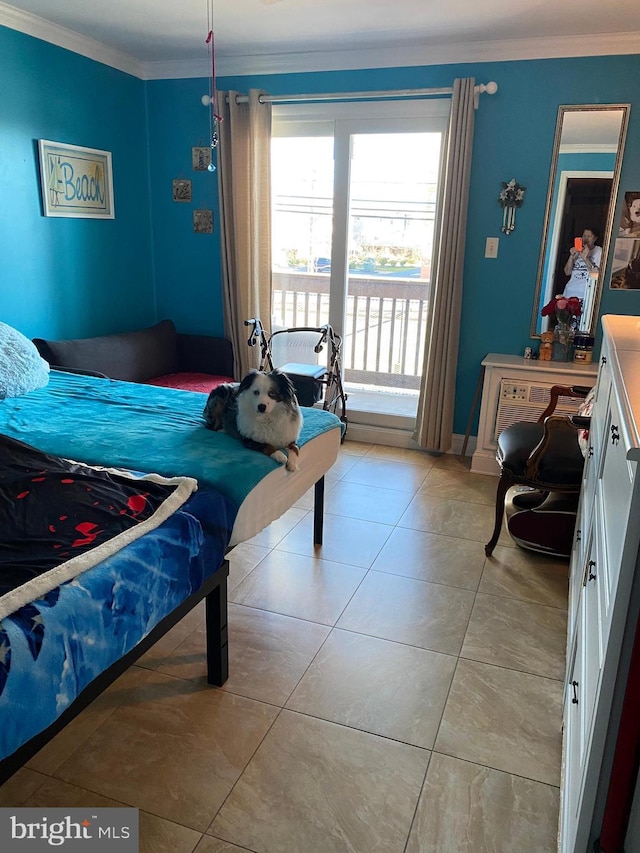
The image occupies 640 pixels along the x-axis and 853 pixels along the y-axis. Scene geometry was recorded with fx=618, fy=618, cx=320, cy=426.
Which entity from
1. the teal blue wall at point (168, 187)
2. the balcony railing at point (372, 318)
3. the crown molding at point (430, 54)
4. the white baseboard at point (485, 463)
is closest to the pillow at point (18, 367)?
the teal blue wall at point (168, 187)

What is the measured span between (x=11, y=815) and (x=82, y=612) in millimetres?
634

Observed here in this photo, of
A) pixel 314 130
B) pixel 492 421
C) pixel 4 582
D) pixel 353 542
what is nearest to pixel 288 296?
pixel 314 130

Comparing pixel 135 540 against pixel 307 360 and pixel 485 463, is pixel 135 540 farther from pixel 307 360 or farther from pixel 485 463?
pixel 307 360

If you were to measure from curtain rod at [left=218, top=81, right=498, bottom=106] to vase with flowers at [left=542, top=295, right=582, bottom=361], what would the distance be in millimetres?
1343

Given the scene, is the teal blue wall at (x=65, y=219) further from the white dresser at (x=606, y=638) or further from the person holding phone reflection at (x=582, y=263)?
the white dresser at (x=606, y=638)

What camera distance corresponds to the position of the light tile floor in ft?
5.28

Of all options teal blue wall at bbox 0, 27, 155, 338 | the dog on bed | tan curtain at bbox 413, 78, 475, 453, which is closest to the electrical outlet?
tan curtain at bbox 413, 78, 475, 453

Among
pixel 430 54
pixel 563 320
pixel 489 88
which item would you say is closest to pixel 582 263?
pixel 563 320

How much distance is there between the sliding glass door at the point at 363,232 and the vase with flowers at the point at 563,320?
87 centimetres

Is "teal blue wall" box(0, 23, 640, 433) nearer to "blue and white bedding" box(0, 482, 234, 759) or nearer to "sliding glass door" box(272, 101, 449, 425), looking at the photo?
"sliding glass door" box(272, 101, 449, 425)

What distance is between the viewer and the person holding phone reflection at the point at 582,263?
3.82m

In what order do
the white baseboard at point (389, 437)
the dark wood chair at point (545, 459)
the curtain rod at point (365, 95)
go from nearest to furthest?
the dark wood chair at point (545, 459) < the curtain rod at point (365, 95) < the white baseboard at point (389, 437)

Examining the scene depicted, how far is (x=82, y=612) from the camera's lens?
140cm

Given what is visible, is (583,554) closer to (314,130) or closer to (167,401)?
(167,401)
